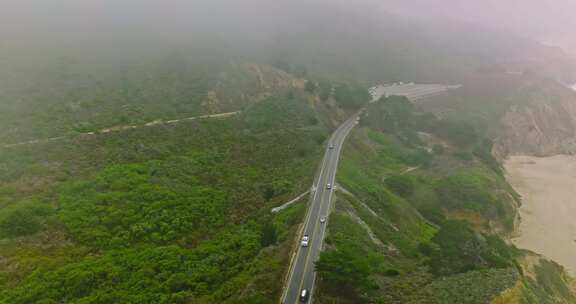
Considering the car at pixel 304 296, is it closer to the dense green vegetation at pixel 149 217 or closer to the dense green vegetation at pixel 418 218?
the dense green vegetation at pixel 418 218

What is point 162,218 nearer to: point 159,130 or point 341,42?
point 159,130

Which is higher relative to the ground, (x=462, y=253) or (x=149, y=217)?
(x=149, y=217)

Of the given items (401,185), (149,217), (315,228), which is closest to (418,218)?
(401,185)

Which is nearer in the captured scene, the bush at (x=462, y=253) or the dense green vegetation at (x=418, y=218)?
the dense green vegetation at (x=418, y=218)

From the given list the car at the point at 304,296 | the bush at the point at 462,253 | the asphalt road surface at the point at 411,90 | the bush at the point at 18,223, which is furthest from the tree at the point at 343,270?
the asphalt road surface at the point at 411,90

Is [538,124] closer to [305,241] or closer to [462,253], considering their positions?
[462,253]

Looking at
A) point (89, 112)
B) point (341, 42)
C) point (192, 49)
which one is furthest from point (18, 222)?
point (341, 42)
